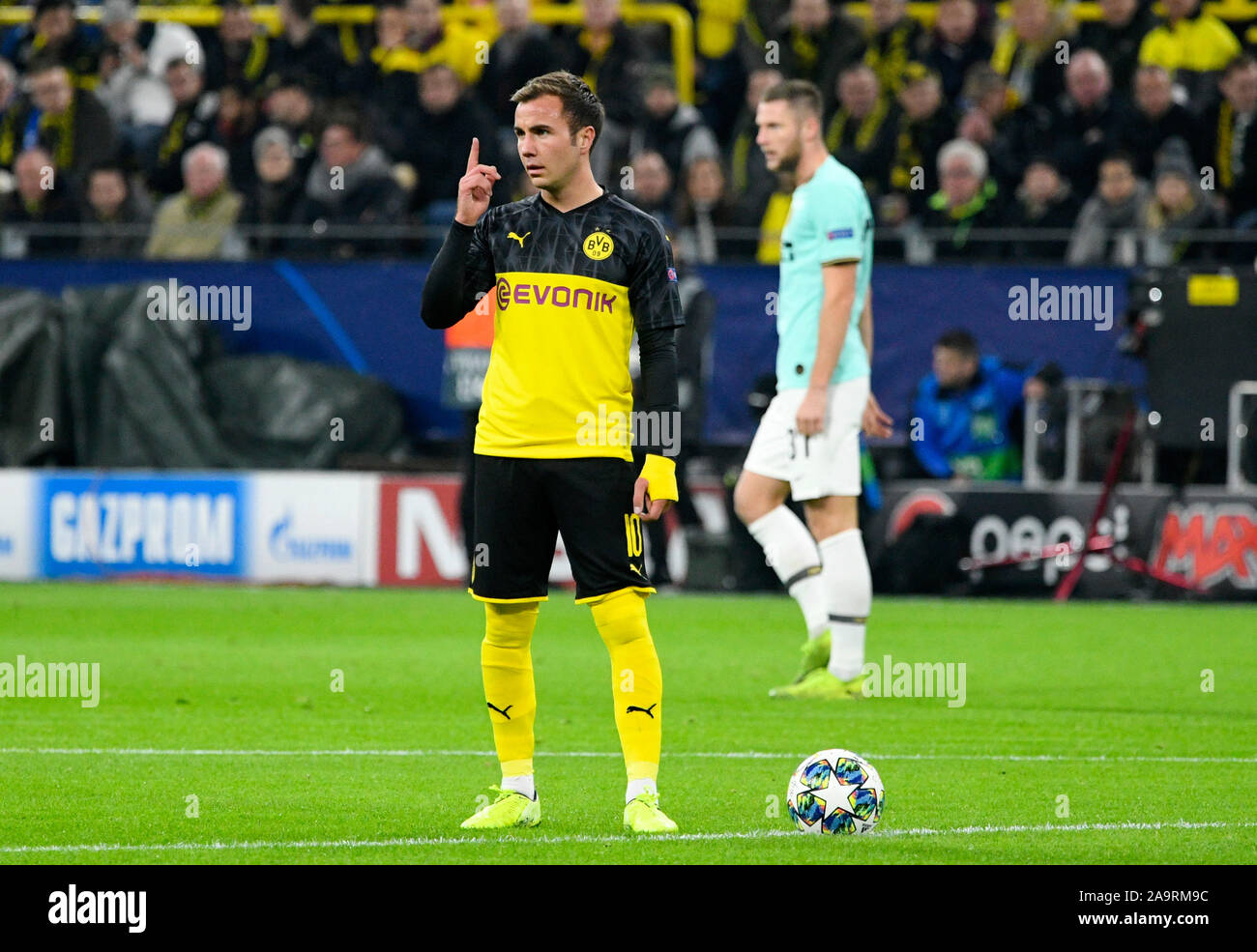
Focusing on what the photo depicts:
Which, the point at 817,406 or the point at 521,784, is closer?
the point at 521,784

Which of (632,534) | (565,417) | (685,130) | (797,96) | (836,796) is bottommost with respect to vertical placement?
(836,796)

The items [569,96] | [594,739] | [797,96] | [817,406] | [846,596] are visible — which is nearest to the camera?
[569,96]

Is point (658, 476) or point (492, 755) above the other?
point (658, 476)

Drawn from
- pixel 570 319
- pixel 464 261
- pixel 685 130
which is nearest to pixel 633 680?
pixel 570 319

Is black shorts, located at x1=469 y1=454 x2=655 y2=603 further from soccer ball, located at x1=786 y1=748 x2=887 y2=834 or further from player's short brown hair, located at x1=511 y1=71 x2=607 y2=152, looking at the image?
player's short brown hair, located at x1=511 y1=71 x2=607 y2=152

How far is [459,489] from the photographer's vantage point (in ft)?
52.2

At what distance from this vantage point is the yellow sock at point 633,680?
618cm

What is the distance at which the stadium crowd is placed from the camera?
54.4ft

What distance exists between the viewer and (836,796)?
6.12m

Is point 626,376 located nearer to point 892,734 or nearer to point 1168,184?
point 892,734

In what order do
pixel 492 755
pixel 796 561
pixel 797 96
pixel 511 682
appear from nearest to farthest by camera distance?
pixel 511 682 < pixel 492 755 < pixel 797 96 < pixel 796 561

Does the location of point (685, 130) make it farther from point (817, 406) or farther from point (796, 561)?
point (817, 406)

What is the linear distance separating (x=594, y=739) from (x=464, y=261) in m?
2.74

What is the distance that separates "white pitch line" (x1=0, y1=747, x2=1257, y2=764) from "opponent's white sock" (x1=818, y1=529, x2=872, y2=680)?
173 centimetres
